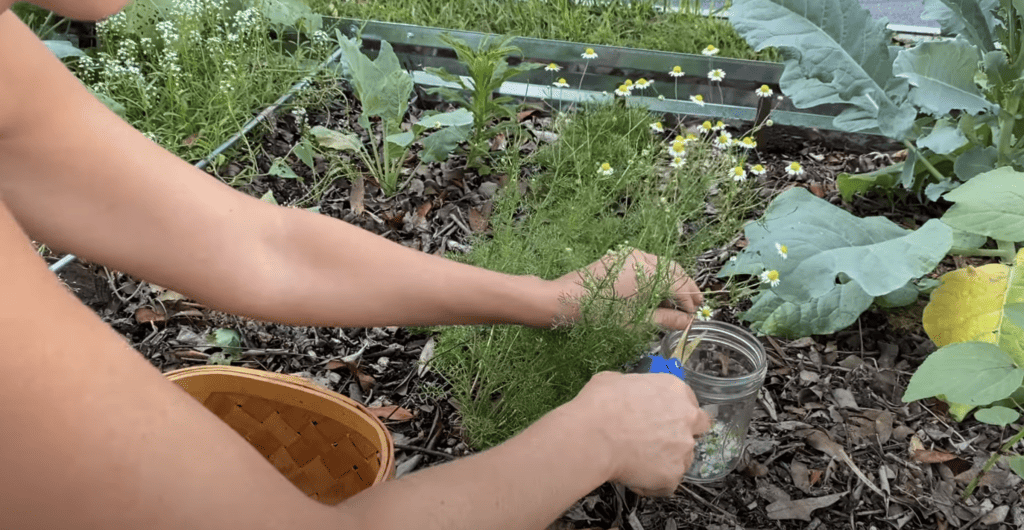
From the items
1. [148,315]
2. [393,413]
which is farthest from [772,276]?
[148,315]

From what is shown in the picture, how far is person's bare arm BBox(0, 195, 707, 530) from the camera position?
65 centimetres

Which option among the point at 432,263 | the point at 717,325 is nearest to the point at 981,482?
the point at 717,325

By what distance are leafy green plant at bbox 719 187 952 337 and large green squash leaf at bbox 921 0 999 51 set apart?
0.70 meters

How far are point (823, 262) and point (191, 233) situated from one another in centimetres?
118

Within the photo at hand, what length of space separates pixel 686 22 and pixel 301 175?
5.13ft

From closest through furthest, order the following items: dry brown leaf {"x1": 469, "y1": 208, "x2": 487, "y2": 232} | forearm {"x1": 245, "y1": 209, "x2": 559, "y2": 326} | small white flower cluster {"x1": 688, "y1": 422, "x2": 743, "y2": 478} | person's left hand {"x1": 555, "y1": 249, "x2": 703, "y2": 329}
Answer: forearm {"x1": 245, "y1": 209, "x2": 559, "y2": 326} → person's left hand {"x1": 555, "y1": 249, "x2": 703, "y2": 329} → small white flower cluster {"x1": 688, "y1": 422, "x2": 743, "y2": 478} → dry brown leaf {"x1": 469, "y1": 208, "x2": 487, "y2": 232}

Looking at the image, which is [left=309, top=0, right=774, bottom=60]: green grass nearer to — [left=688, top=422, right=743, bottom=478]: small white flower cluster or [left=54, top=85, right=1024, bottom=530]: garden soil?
[left=54, top=85, right=1024, bottom=530]: garden soil

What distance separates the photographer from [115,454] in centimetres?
69

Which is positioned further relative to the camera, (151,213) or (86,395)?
(151,213)

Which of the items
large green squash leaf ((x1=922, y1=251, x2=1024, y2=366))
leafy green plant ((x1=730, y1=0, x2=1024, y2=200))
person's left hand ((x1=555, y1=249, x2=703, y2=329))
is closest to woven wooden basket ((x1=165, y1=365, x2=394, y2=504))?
person's left hand ((x1=555, y1=249, x2=703, y2=329))

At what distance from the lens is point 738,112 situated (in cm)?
263

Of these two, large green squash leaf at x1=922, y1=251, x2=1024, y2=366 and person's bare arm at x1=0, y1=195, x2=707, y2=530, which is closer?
person's bare arm at x1=0, y1=195, x2=707, y2=530

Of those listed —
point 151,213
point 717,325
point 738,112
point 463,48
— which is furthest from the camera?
point 738,112

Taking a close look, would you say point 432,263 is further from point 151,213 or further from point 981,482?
point 981,482
